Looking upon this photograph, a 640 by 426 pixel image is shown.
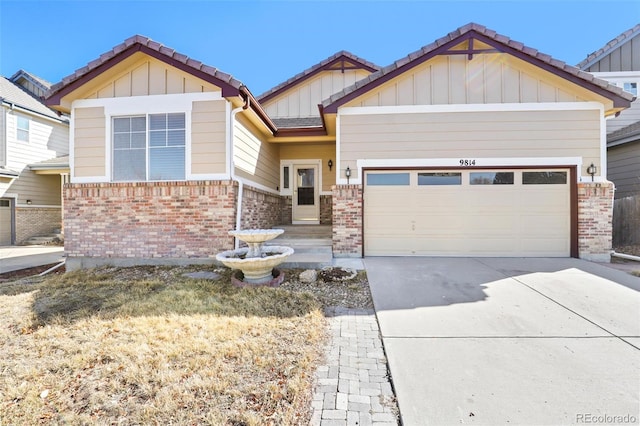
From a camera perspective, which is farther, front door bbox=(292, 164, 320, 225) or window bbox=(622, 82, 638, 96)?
window bbox=(622, 82, 638, 96)

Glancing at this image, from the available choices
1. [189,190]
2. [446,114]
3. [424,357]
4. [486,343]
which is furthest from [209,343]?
[446,114]

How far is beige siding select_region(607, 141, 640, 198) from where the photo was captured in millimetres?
9523

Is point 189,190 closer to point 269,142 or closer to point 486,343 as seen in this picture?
point 269,142

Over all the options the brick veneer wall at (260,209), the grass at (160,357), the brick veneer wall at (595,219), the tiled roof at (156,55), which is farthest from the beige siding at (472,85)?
the grass at (160,357)

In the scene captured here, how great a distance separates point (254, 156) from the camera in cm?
812

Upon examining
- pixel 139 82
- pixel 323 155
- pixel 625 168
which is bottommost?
pixel 625 168

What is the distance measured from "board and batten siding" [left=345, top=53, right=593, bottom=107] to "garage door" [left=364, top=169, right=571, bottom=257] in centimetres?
179

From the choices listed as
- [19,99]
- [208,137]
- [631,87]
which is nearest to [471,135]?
[208,137]

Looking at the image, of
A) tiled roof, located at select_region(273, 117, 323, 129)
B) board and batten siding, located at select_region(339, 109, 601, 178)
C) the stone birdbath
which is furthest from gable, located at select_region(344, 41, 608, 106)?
the stone birdbath

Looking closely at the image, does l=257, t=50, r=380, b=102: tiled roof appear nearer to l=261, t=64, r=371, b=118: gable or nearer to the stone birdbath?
l=261, t=64, r=371, b=118: gable

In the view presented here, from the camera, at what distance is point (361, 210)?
23.3ft

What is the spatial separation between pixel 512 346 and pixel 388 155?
5087 mm

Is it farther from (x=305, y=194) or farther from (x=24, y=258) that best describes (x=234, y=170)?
(x=24, y=258)

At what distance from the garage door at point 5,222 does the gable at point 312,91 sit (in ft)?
37.8
